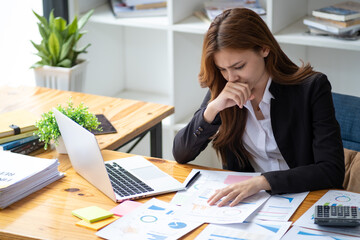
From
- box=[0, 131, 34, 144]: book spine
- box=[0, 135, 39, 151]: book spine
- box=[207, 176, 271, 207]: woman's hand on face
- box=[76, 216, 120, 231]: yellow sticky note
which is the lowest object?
box=[76, 216, 120, 231]: yellow sticky note

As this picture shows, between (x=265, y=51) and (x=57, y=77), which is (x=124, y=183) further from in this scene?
(x=57, y=77)

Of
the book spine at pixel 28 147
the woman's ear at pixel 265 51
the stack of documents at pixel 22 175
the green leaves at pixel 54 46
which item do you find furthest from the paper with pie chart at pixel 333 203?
the green leaves at pixel 54 46

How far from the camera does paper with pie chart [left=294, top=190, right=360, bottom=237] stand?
1.56 meters

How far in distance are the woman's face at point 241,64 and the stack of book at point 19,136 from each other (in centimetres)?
73

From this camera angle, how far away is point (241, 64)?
6.29 ft

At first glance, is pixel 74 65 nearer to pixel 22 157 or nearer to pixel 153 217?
pixel 22 157

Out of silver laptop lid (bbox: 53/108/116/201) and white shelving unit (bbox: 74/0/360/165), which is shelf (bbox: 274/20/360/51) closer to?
white shelving unit (bbox: 74/0/360/165)

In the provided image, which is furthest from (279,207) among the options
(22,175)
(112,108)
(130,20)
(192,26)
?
(130,20)

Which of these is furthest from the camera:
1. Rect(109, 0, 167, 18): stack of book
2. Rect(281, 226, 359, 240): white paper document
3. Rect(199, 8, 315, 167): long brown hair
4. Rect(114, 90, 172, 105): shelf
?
Rect(114, 90, 172, 105): shelf

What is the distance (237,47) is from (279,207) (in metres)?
0.53

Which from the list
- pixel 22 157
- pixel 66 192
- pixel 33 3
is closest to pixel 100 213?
pixel 66 192

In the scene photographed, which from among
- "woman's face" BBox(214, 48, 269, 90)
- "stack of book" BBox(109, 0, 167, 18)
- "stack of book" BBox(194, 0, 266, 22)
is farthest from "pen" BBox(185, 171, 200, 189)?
"stack of book" BBox(109, 0, 167, 18)

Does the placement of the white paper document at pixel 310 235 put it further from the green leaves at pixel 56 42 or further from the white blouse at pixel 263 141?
the green leaves at pixel 56 42

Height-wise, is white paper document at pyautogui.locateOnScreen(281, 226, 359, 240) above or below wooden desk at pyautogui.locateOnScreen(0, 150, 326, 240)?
above
